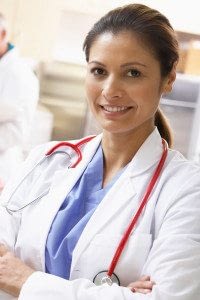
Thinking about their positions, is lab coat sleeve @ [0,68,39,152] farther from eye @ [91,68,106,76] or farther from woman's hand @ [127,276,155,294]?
woman's hand @ [127,276,155,294]

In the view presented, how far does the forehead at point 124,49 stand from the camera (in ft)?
3.49

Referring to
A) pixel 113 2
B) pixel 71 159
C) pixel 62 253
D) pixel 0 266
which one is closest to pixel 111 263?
pixel 62 253

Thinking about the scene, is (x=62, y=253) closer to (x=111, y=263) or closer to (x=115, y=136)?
(x=111, y=263)


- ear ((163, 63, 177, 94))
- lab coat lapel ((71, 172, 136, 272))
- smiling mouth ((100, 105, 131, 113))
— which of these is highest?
ear ((163, 63, 177, 94))

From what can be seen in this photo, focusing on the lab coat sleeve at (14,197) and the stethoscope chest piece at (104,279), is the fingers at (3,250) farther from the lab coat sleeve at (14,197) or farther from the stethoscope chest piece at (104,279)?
the stethoscope chest piece at (104,279)

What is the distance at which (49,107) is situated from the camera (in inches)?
163

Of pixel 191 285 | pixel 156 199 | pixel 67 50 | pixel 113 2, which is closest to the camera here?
pixel 191 285

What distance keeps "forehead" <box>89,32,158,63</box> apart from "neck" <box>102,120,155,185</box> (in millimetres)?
192

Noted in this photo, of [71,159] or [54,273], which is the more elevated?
[71,159]

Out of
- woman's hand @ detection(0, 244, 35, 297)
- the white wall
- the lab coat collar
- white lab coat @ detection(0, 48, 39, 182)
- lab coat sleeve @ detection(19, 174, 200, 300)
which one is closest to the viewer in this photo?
lab coat sleeve @ detection(19, 174, 200, 300)

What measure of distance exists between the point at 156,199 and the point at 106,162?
0.23 meters

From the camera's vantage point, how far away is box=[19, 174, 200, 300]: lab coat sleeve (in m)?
0.91

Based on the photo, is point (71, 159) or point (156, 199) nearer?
point (156, 199)

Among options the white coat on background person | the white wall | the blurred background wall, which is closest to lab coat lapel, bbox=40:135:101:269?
the white coat on background person
